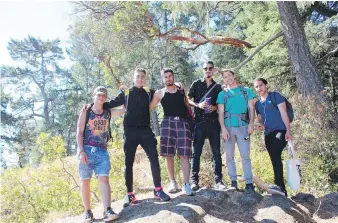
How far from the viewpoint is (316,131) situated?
746 cm

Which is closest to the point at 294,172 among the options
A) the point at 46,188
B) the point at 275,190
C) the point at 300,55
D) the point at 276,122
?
the point at 275,190

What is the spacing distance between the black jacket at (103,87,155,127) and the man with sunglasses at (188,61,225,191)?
0.74 m

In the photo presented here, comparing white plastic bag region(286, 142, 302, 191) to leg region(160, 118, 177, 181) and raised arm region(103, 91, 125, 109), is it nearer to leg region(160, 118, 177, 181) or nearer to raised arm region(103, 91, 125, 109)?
leg region(160, 118, 177, 181)

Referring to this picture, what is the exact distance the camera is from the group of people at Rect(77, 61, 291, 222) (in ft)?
14.7

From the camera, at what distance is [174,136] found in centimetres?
483

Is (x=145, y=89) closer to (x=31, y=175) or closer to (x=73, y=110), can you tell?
(x=31, y=175)

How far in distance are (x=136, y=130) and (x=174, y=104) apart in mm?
664

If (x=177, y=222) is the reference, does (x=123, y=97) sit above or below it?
above

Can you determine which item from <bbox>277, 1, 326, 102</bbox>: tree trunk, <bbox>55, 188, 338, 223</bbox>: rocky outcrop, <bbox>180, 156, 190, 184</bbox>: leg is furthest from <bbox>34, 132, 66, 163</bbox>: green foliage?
<bbox>277, 1, 326, 102</bbox>: tree trunk

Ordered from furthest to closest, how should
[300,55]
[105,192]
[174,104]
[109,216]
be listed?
[300,55], [174,104], [105,192], [109,216]

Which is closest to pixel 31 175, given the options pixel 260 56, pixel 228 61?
pixel 260 56

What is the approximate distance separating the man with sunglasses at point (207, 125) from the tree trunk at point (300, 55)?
4016 millimetres

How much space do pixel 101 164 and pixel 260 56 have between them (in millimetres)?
9956

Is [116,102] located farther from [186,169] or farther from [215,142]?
[215,142]
